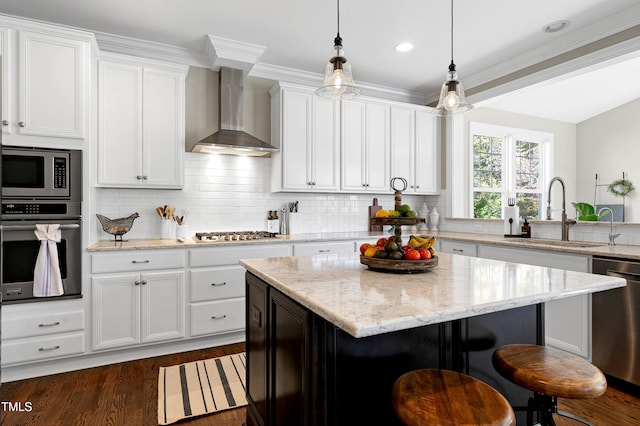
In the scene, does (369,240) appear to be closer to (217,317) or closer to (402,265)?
(217,317)

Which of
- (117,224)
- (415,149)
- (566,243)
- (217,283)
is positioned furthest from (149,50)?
(566,243)

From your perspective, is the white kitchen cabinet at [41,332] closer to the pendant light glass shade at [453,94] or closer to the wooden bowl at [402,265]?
the wooden bowl at [402,265]

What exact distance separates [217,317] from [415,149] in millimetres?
3036

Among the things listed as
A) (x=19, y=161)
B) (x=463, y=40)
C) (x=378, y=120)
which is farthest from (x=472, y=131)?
(x=19, y=161)

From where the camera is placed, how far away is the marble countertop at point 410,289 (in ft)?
3.65

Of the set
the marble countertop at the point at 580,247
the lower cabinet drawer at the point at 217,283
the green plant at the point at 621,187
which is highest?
the green plant at the point at 621,187

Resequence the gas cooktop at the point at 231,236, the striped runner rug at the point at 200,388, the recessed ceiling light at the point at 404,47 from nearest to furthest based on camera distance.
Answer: the striped runner rug at the point at 200,388, the gas cooktop at the point at 231,236, the recessed ceiling light at the point at 404,47

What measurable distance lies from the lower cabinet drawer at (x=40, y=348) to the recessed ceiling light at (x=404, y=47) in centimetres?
365

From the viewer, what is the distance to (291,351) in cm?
150

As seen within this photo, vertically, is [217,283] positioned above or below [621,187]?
below

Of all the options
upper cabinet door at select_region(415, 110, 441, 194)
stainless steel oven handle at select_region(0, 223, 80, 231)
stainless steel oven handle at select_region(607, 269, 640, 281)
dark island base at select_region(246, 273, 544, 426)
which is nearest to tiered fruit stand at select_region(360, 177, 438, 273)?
dark island base at select_region(246, 273, 544, 426)

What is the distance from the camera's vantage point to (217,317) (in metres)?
3.24

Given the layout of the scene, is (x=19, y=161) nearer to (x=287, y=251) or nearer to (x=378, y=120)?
(x=287, y=251)

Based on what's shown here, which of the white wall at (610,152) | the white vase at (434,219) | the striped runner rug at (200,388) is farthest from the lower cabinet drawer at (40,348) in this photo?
the white wall at (610,152)
